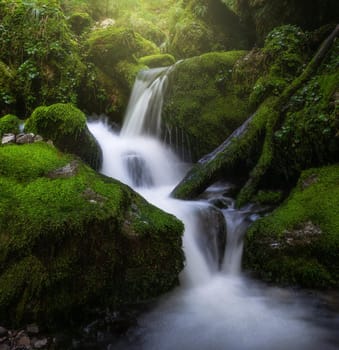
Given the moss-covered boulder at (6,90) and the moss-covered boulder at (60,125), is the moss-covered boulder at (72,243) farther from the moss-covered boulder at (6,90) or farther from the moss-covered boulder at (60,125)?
the moss-covered boulder at (6,90)

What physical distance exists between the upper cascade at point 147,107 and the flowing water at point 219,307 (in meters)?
2.09

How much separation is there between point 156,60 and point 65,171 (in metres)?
7.45

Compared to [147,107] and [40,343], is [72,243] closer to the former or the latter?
[40,343]

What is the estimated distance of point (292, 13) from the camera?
7398mm

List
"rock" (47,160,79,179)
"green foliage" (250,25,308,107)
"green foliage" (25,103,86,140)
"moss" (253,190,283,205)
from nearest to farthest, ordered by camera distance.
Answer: "rock" (47,160,79,179)
"moss" (253,190,283,205)
"green foliage" (25,103,86,140)
"green foliage" (250,25,308,107)

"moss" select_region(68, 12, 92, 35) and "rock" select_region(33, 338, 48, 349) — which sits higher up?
"moss" select_region(68, 12, 92, 35)

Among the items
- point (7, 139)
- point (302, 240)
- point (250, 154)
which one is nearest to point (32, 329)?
point (7, 139)

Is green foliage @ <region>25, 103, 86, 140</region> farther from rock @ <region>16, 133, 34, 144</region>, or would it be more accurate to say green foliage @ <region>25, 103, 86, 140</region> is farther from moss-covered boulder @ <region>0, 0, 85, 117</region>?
moss-covered boulder @ <region>0, 0, 85, 117</region>

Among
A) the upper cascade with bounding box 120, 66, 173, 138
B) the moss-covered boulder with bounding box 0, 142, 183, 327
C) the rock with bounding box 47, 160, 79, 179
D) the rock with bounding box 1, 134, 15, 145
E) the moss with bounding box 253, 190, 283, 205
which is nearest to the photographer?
the moss-covered boulder with bounding box 0, 142, 183, 327

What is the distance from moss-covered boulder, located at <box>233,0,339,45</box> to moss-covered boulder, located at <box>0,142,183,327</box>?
6178 millimetres

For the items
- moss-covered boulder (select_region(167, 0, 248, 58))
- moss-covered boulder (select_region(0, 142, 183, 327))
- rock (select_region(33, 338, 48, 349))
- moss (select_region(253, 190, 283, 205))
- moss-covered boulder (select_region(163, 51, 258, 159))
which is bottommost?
rock (select_region(33, 338, 48, 349))

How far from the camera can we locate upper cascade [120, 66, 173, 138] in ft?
25.6

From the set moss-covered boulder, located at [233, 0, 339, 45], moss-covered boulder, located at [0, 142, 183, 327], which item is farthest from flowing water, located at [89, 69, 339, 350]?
moss-covered boulder, located at [233, 0, 339, 45]

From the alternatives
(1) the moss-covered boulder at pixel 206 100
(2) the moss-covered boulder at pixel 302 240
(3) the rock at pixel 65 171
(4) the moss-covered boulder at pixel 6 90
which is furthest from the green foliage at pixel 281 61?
(4) the moss-covered boulder at pixel 6 90
